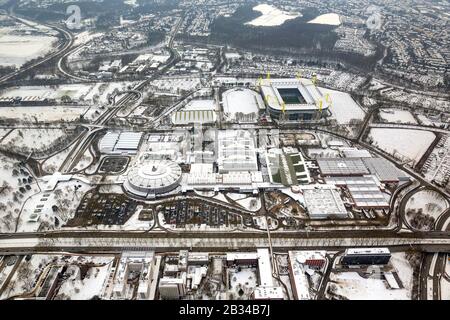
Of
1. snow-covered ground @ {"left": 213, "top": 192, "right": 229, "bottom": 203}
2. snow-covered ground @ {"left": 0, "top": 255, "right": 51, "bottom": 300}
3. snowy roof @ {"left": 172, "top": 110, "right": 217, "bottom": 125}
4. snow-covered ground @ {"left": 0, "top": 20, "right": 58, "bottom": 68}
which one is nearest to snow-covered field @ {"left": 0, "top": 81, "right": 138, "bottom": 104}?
snowy roof @ {"left": 172, "top": 110, "right": 217, "bottom": 125}

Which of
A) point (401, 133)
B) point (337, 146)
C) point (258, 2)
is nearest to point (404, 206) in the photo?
point (337, 146)

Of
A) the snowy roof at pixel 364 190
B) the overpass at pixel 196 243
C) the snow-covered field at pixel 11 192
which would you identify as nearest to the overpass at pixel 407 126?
the snowy roof at pixel 364 190

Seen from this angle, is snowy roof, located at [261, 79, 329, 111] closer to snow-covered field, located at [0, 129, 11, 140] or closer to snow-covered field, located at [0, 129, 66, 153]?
snow-covered field, located at [0, 129, 66, 153]

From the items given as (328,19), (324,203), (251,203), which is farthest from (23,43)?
(328,19)

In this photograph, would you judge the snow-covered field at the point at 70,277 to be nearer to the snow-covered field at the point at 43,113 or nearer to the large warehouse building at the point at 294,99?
the snow-covered field at the point at 43,113

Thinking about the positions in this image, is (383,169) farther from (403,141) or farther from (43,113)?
(43,113)

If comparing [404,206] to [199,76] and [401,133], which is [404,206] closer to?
[401,133]
